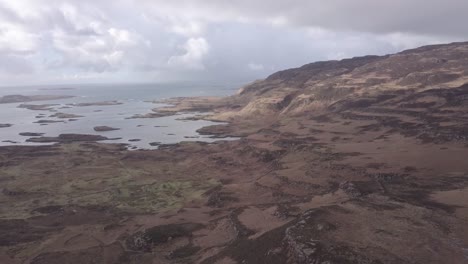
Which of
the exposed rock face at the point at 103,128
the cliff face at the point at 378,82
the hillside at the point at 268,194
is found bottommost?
the exposed rock face at the point at 103,128

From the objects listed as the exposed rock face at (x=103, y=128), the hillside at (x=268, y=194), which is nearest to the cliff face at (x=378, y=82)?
the hillside at (x=268, y=194)

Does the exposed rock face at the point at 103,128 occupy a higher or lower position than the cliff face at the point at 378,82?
lower

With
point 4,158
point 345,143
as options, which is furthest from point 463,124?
point 4,158

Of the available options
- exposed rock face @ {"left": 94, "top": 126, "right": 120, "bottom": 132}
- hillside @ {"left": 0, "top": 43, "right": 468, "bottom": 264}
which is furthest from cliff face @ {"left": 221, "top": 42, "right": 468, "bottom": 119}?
exposed rock face @ {"left": 94, "top": 126, "right": 120, "bottom": 132}

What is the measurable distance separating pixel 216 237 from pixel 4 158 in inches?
2971

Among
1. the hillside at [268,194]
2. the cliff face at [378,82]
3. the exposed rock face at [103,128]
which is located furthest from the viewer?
the exposed rock face at [103,128]

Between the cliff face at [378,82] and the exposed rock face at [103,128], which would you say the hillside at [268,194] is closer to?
the cliff face at [378,82]

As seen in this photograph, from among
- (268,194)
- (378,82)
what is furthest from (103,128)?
(268,194)

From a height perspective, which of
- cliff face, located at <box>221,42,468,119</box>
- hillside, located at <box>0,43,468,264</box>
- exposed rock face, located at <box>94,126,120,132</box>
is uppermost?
cliff face, located at <box>221,42,468,119</box>

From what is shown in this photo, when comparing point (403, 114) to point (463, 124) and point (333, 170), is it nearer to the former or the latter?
point (463, 124)

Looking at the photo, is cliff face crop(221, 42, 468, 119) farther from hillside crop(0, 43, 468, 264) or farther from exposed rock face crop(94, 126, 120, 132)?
exposed rock face crop(94, 126, 120, 132)

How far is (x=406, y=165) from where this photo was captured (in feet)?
227

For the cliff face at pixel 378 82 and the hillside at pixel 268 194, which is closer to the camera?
the hillside at pixel 268 194

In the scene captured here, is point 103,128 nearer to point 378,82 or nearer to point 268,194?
point 378,82
